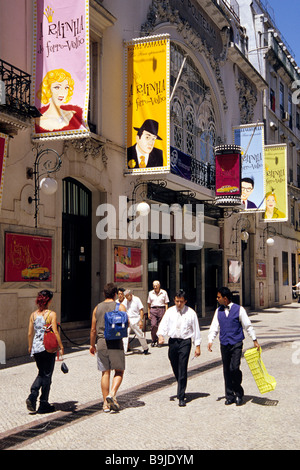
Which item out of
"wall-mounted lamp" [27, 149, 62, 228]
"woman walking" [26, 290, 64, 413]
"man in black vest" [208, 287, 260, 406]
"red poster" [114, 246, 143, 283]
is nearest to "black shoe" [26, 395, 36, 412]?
"woman walking" [26, 290, 64, 413]

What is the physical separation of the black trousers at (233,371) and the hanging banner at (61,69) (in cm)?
595

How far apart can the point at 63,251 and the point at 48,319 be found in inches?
306

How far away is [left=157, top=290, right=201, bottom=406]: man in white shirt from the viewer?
8.31 metres

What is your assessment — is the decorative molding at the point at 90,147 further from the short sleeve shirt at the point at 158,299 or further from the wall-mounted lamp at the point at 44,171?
the short sleeve shirt at the point at 158,299

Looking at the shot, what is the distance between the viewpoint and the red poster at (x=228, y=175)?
76.0 feet

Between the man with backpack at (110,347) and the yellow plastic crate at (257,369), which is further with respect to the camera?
the yellow plastic crate at (257,369)

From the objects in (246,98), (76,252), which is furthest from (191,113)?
(76,252)

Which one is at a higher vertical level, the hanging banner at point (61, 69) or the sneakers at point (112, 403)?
the hanging banner at point (61, 69)

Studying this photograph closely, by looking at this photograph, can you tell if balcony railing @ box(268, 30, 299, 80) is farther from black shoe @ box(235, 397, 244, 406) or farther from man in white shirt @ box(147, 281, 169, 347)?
black shoe @ box(235, 397, 244, 406)

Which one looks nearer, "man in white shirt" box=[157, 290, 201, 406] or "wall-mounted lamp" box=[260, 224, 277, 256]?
"man in white shirt" box=[157, 290, 201, 406]

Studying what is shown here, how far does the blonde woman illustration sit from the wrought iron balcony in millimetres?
394

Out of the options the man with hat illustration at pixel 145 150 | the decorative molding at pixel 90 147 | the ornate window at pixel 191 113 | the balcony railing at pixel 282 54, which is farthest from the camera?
the balcony railing at pixel 282 54

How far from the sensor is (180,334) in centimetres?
843

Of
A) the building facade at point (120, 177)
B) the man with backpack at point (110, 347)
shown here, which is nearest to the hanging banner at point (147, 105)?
the building facade at point (120, 177)
